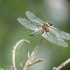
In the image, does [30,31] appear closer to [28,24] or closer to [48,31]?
[28,24]

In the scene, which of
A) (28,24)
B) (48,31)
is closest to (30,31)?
(28,24)

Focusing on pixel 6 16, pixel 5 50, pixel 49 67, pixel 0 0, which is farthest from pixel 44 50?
pixel 0 0

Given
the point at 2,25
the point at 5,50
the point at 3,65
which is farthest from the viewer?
the point at 2,25

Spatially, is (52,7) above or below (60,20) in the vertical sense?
above

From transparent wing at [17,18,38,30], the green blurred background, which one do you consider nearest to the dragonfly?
transparent wing at [17,18,38,30]

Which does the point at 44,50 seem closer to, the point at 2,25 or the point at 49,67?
the point at 49,67

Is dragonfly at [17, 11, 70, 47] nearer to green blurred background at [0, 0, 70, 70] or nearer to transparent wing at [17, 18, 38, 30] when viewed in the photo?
transparent wing at [17, 18, 38, 30]

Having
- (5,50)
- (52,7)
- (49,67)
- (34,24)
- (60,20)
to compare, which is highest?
(52,7)
